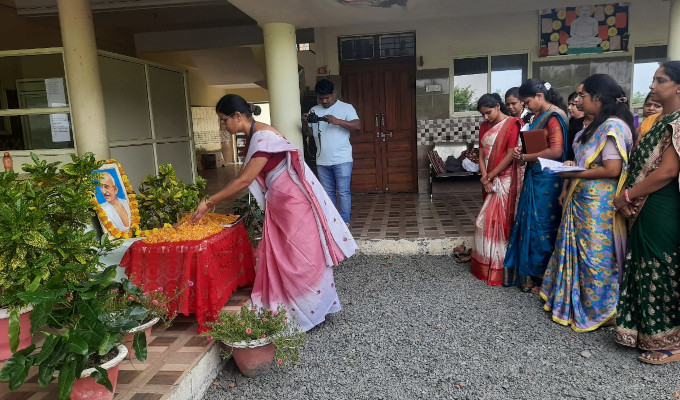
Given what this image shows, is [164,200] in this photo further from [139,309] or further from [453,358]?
[453,358]

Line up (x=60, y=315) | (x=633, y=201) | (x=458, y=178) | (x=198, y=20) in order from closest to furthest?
(x=60, y=315), (x=633, y=201), (x=458, y=178), (x=198, y=20)

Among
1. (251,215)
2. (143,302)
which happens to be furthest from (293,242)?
(251,215)

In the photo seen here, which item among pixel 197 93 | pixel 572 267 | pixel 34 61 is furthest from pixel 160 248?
pixel 197 93

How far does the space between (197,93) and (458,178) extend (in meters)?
9.88

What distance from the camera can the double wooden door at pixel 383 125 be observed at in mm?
7578

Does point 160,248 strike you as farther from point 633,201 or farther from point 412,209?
point 412,209

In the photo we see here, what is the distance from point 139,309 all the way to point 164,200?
5.73ft

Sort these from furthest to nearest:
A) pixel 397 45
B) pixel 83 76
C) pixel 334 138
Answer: pixel 397 45
pixel 334 138
pixel 83 76

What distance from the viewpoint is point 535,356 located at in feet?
8.68

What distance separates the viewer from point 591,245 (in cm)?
289

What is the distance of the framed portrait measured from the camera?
9.89ft

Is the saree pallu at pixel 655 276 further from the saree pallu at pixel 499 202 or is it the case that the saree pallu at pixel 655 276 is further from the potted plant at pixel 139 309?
the potted plant at pixel 139 309

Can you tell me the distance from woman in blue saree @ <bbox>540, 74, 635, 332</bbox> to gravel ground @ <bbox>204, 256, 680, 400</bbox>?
0.59 ft

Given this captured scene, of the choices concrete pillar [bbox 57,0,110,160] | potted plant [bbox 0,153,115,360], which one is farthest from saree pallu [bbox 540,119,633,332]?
concrete pillar [bbox 57,0,110,160]
